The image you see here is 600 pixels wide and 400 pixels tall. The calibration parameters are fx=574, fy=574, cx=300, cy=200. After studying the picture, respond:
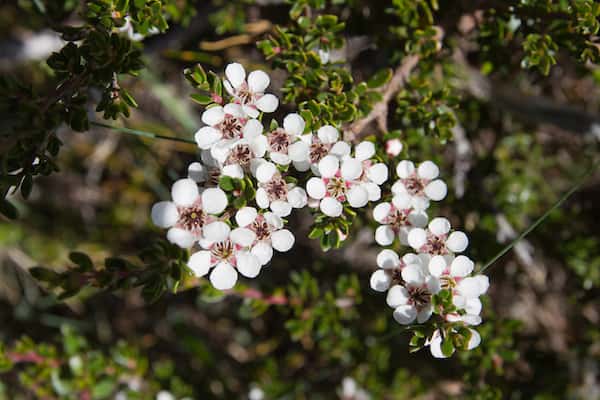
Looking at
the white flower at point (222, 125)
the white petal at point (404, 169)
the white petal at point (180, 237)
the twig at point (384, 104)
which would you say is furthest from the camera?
the twig at point (384, 104)

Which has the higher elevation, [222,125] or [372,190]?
[222,125]

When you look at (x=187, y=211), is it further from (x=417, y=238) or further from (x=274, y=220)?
(x=417, y=238)

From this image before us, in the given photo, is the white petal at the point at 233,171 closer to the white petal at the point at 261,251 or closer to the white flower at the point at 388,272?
the white petal at the point at 261,251

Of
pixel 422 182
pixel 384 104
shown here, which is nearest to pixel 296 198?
pixel 422 182

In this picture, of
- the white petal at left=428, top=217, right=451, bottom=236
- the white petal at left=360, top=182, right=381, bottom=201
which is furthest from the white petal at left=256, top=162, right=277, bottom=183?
the white petal at left=428, top=217, right=451, bottom=236

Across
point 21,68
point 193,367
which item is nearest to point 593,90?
point 193,367

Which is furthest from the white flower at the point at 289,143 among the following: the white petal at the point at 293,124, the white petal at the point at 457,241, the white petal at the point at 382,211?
the white petal at the point at 457,241

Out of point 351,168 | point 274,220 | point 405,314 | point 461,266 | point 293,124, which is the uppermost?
point 293,124

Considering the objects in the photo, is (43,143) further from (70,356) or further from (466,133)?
(466,133)
